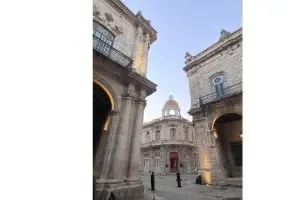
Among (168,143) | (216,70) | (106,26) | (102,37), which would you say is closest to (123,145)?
(102,37)

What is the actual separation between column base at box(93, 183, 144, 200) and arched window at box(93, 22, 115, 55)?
5.17 meters

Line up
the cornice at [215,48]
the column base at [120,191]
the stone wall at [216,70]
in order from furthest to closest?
the cornice at [215,48] < the stone wall at [216,70] < the column base at [120,191]

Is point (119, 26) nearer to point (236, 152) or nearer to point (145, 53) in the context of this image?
point (145, 53)

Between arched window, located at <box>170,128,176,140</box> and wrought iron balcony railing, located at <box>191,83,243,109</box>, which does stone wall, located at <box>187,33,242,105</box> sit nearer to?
wrought iron balcony railing, located at <box>191,83,243,109</box>

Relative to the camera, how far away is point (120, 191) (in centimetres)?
659

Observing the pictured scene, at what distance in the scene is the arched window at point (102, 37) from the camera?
833 cm

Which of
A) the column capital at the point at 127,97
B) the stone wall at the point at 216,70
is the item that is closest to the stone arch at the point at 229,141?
the stone wall at the point at 216,70

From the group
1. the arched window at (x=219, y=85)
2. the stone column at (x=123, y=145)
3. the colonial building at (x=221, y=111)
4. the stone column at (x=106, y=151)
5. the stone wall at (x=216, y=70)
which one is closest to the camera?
the stone column at (x=106, y=151)

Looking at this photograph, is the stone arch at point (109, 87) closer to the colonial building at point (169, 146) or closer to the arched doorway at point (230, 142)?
the arched doorway at point (230, 142)

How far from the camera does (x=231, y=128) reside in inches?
506

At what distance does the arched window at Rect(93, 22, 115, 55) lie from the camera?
8330 millimetres
